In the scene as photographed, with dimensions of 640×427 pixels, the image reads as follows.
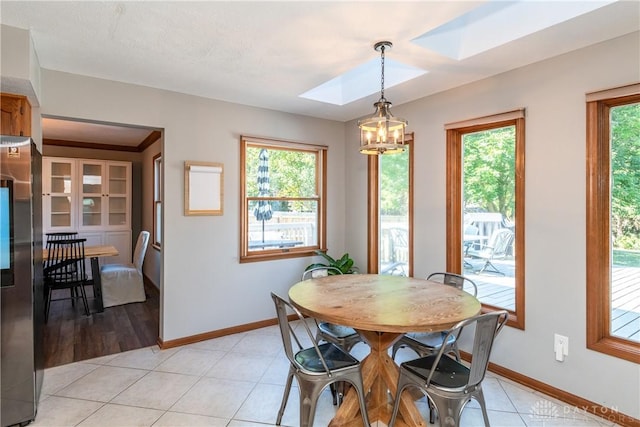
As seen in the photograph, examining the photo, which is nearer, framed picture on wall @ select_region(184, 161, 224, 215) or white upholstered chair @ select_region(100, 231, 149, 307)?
framed picture on wall @ select_region(184, 161, 224, 215)

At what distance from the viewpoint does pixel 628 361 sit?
2.15m

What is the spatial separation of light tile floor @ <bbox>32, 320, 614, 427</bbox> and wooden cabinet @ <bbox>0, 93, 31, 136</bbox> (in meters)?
1.87

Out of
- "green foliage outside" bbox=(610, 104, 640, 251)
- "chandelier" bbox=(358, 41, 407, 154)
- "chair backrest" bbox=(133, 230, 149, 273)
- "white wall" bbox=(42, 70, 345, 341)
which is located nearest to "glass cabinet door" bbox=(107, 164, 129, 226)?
"chair backrest" bbox=(133, 230, 149, 273)

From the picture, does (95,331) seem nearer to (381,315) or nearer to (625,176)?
(381,315)

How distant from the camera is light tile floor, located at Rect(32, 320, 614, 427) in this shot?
2199mm

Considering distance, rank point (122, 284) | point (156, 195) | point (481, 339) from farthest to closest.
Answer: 1. point (156, 195)
2. point (122, 284)
3. point (481, 339)

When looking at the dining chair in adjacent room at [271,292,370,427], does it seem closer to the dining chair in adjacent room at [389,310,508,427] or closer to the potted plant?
the dining chair in adjacent room at [389,310,508,427]

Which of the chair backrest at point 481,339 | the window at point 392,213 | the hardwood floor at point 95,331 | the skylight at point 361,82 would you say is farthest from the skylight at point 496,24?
the hardwood floor at point 95,331

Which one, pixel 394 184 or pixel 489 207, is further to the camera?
pixel 394 184

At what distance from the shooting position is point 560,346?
8.06 feet

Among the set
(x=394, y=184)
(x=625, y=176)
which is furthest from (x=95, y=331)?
(x=625, y=176)

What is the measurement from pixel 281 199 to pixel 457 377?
278 cm

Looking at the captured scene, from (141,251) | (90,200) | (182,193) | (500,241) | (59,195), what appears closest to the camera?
(500,241)

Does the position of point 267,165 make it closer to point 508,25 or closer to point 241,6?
point 241,6
